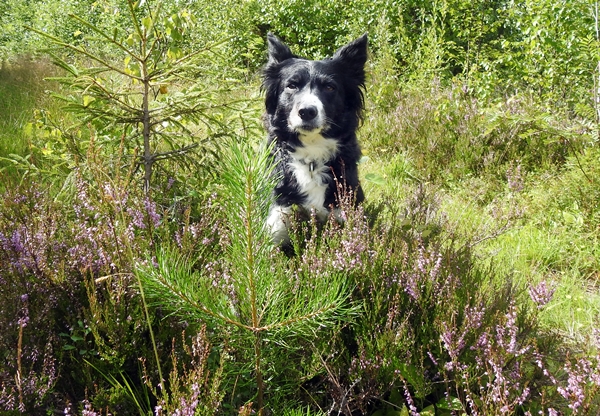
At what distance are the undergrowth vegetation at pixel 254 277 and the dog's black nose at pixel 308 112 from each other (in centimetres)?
36

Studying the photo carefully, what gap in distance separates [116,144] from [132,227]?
129cm

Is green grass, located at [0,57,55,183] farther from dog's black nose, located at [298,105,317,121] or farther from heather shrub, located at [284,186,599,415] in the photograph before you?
heather shrub, located at [284,186,599,415]

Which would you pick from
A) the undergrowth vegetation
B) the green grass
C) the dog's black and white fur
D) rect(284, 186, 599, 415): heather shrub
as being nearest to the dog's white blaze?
the dog's black and white fur

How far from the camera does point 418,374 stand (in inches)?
72.8

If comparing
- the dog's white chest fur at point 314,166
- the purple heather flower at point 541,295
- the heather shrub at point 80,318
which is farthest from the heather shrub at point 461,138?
the heather shrub at point 80,318

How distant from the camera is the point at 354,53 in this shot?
3.82 m

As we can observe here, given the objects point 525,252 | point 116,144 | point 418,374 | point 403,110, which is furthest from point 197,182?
point 403,110

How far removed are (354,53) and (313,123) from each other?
911 millimetres

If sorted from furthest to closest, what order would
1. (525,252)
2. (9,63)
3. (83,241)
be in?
(9,63), (525,252), (83,241)

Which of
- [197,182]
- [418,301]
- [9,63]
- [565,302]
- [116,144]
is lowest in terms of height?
[565,302]

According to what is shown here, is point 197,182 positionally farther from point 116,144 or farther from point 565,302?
point 565,302

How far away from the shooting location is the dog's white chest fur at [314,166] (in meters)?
3.42

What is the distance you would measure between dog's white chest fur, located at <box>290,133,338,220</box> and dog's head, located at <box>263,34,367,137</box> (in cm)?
8

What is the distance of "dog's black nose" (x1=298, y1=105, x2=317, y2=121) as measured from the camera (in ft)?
10.8
